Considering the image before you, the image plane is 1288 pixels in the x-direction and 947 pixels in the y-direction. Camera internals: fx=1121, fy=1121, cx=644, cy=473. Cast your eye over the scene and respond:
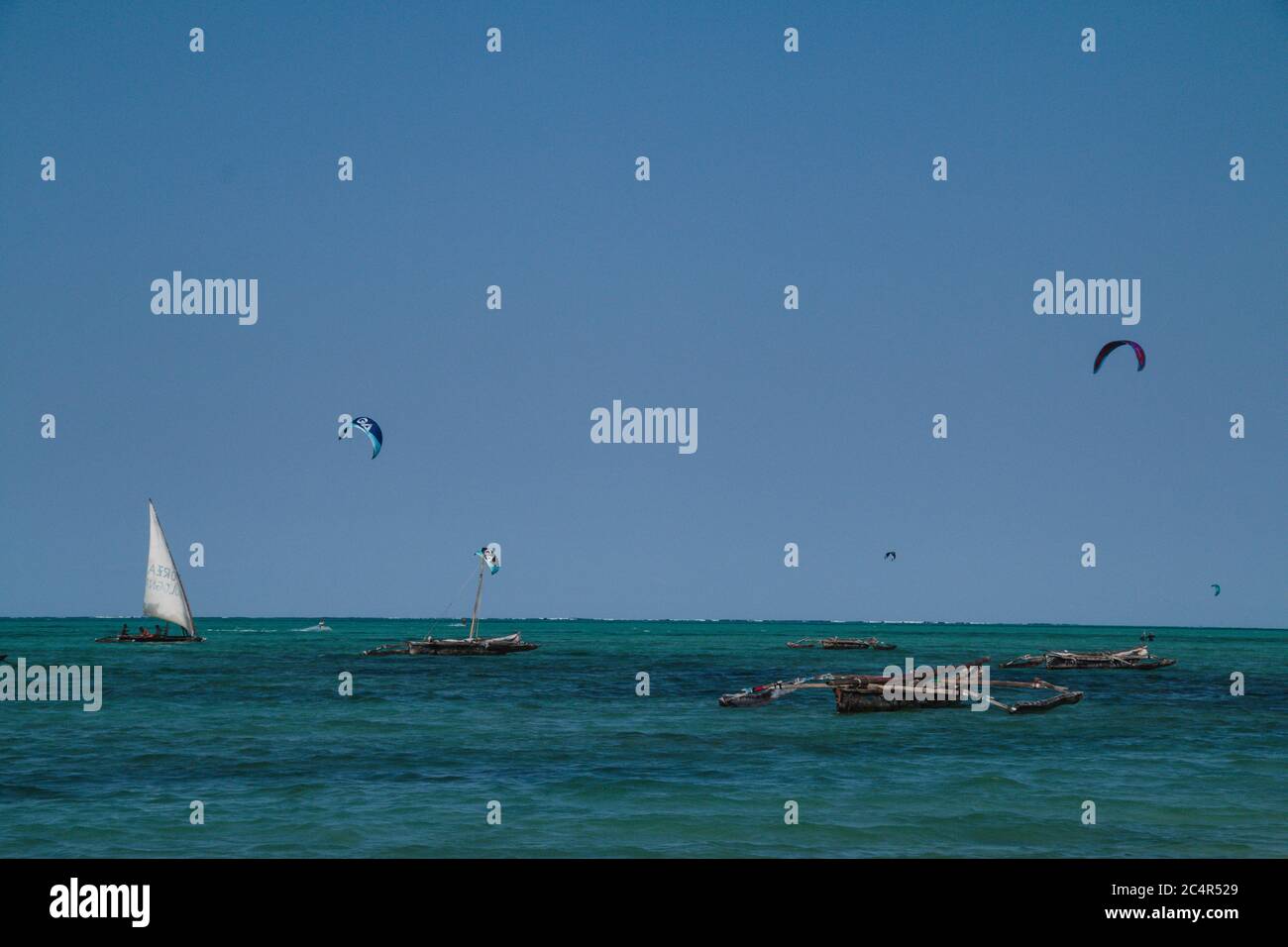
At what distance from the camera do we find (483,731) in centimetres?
4438

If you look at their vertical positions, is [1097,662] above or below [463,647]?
below

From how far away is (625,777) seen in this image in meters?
32.0

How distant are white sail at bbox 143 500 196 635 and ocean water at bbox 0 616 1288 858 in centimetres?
3181

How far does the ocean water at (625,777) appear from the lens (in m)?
23.3

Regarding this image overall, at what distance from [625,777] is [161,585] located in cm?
7749
